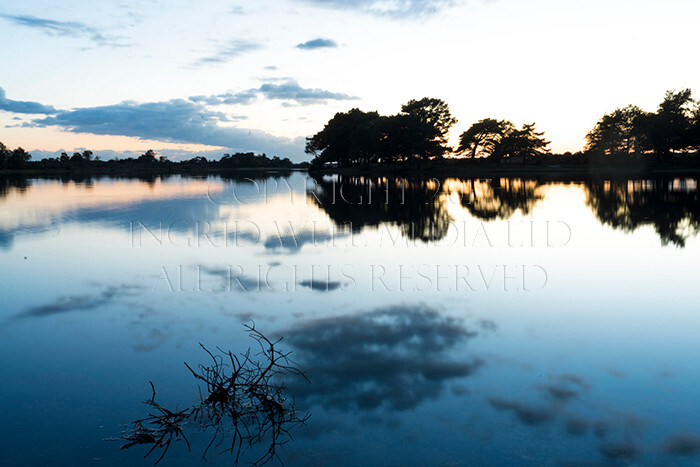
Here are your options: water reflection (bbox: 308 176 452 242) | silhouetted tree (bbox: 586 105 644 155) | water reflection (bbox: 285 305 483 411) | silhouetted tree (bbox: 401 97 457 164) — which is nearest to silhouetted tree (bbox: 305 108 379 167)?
silhouetted tree (bbox: 401 97 457 164)

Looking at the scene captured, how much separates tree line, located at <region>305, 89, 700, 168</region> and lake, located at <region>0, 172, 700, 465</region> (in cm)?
6407

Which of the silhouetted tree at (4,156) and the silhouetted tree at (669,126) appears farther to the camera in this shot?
the silhouetted tree at (4,156)

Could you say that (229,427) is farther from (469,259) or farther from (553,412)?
(469,259)

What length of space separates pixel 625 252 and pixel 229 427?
1231cm

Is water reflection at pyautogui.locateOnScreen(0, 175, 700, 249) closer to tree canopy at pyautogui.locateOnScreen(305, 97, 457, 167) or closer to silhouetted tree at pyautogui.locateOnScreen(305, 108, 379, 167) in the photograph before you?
tree canopy at pyautogui.locateOnScreen(305, 97, 457, 167)

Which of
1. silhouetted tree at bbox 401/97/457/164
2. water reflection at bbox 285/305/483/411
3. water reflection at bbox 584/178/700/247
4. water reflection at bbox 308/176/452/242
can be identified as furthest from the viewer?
silhouetted tree at bbox 401/97/457/164

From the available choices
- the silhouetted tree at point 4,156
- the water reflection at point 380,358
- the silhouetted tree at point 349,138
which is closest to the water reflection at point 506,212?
the water reflection at point 380,358

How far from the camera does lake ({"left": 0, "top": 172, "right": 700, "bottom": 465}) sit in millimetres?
4500

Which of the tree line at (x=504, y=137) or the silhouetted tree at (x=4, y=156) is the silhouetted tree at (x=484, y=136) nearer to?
the tree line at (x=504, y=137)

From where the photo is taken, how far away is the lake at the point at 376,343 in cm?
450

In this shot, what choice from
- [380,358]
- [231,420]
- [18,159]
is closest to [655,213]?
[380,358]

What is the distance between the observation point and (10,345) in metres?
7.02

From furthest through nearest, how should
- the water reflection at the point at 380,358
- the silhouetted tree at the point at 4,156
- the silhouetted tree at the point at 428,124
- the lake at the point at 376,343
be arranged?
the silhouetted tree at the point at 4,156 < the silhouetted tree at the point at 428,124 < the water reflection at the point at 380,358 < the lake at the point at 376,343

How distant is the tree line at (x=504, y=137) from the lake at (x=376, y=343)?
64073 millimetres
